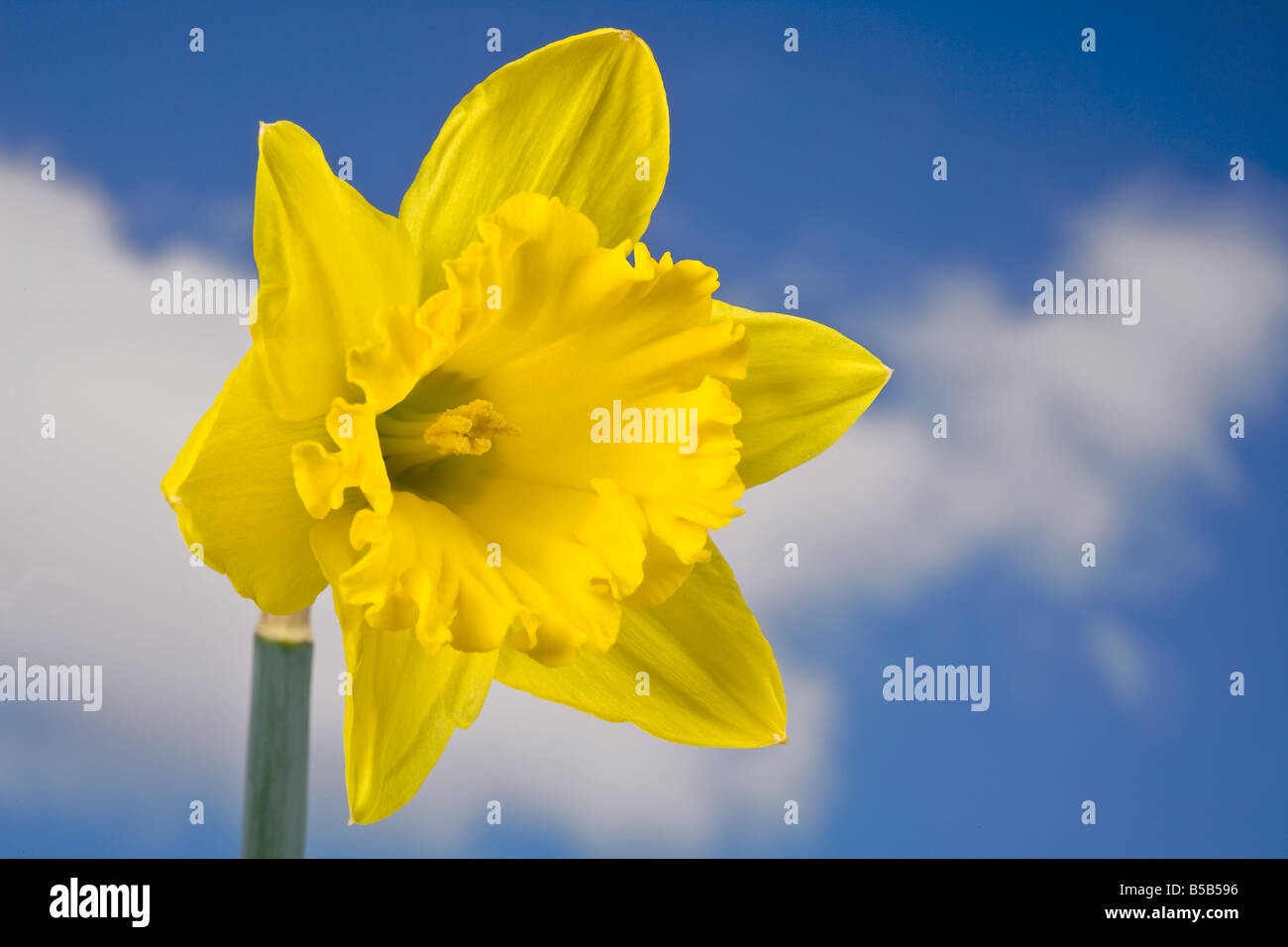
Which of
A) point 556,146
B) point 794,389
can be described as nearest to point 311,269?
point 556,146

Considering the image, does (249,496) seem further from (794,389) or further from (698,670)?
(794,389)

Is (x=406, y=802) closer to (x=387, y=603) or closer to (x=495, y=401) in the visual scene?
(x=387, y=603)

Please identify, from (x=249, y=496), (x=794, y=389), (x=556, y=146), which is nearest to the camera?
(x=249, y=496)

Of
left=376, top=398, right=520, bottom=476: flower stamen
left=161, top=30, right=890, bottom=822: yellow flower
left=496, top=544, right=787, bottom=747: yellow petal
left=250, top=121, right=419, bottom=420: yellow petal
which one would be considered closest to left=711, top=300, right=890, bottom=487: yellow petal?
left=161, top=30, right=890, bottom=822: yellow flower

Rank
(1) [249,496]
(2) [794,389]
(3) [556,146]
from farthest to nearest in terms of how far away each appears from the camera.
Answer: (2) [794,389] → (3) [556,146] → (1) [249,496]

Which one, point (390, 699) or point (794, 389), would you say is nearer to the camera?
point (390, 699)

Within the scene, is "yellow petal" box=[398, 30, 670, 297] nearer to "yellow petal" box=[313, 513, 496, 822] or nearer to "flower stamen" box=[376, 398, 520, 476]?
"flower stamen" box=[376, 398, 520, 476]

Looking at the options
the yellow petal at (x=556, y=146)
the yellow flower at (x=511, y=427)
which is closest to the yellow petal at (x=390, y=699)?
the yellow flower at (x=511, y=427)
